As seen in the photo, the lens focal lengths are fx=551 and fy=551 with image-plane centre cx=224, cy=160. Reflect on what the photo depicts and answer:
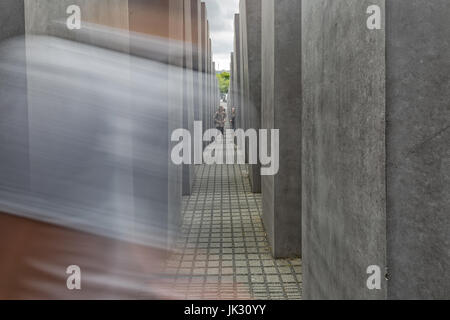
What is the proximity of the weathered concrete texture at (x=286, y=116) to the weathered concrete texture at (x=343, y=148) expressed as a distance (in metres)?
2.72

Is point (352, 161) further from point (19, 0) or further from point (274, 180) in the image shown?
point (274, 180)

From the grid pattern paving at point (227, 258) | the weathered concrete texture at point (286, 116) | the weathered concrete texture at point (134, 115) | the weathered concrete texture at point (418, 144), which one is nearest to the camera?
the weathered concrete texture at point (418, 144)

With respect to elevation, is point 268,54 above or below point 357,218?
above

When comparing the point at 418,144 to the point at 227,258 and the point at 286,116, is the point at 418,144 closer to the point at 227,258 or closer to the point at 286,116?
the point at 286,116

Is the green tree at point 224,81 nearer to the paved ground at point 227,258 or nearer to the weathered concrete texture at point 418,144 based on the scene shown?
the paved ground at point 227,258

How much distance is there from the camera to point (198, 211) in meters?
11.1

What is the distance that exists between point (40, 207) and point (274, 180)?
15.3 ft

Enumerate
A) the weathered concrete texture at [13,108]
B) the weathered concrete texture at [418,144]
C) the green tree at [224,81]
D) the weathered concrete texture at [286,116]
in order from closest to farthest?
the weathered concrete texture at [418,144], the weathered concrete texture at [13,108], the weathered concrete texture at [286,116], the green tree at [224,81]

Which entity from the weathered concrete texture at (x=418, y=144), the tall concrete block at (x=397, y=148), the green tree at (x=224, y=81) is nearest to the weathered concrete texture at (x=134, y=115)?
the tall concrete block at (x=397, y=148)

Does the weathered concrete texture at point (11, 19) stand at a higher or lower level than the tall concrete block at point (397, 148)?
higher

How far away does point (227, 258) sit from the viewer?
7.71m

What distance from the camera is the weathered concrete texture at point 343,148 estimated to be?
2.86 meters

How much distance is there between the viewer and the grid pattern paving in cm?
630

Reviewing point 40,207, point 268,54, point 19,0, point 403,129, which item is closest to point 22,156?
point 40,207
